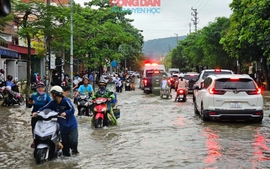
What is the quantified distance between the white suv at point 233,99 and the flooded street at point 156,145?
37 centimetres

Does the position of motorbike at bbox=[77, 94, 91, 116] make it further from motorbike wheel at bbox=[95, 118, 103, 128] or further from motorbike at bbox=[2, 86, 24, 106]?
motorbike at bbox=[2, 86, 24, 106]

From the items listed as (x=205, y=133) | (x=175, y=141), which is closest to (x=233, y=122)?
(x=205, y=133)

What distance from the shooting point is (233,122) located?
536 inches

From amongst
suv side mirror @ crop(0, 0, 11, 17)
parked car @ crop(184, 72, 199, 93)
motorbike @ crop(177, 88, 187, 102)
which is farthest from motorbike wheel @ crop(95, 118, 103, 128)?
parked car @ crop(184, 72, 199, 93)

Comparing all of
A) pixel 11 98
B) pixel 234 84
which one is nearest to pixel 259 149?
pixel 234 84

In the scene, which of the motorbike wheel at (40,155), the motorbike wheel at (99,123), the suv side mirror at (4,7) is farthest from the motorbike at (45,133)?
the motorbike wheel at (99,123)

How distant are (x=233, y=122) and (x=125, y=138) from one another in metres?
4.55

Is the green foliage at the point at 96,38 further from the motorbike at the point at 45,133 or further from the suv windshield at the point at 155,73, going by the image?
the motorbike at the point at 45,133

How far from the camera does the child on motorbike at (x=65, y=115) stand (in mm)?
7797

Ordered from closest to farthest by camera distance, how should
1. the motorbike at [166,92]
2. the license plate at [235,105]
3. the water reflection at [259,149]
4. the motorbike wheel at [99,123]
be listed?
the water reflection at [259,149] < the motorbike wheel at [99,123] < the license plate at [235,105] < the motorbike at [166,92]

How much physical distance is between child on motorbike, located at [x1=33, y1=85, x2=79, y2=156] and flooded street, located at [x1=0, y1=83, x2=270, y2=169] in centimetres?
31

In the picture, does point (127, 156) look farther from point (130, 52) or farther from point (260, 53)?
point (130, 52)

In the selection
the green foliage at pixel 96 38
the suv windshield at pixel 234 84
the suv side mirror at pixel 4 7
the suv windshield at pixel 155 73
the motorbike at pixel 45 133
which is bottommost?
the motorbike at pixel 45 133

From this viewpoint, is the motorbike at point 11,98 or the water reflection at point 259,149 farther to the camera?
the motorbike at point 11,98
